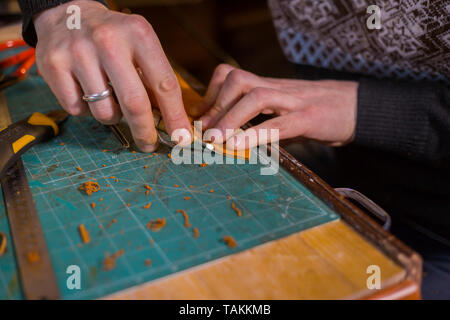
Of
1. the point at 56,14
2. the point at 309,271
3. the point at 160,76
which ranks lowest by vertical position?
the point at 309,271

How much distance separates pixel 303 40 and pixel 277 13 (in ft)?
0.38

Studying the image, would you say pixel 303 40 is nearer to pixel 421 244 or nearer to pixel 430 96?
pixel 430 96

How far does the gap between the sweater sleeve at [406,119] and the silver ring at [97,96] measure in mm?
615

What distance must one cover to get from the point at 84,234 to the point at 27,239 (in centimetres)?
9

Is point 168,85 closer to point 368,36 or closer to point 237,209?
point 237,209

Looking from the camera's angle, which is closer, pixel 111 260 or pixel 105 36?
pixel 111 260

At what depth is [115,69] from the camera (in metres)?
0.73

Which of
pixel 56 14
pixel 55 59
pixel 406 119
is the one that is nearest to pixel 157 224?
pixel 55 59

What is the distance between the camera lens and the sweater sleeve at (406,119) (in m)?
0.95

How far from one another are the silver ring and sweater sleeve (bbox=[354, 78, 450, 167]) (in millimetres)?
615

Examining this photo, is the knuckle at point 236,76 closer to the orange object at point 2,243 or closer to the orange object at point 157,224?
the orange object at point 157,224

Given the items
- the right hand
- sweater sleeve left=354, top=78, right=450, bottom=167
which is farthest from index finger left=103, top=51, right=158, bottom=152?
sweater sleeve left=354, top=78, right=450, bottom=167

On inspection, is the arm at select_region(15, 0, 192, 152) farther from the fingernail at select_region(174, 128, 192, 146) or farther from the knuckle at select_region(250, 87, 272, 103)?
the knuckle at select_region(250, 87, 272, 103)
